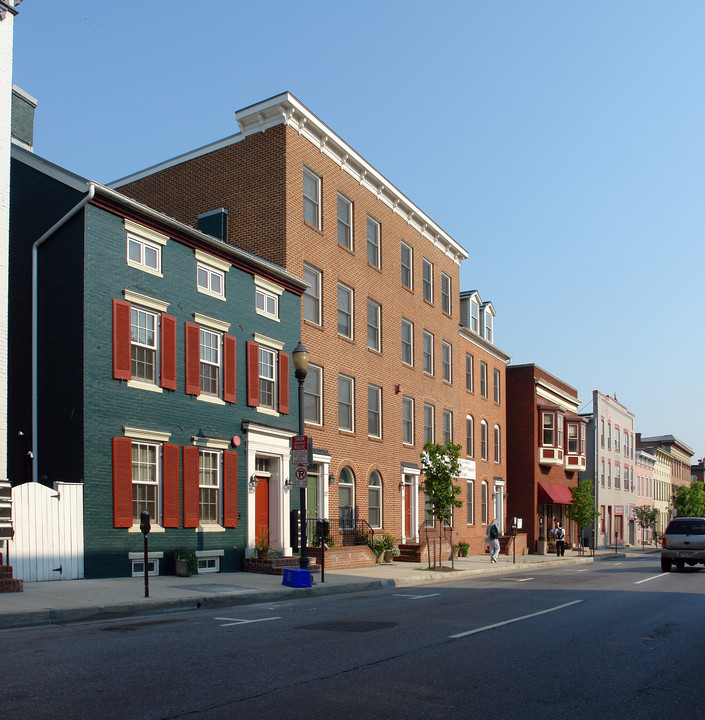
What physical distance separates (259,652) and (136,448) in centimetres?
1062

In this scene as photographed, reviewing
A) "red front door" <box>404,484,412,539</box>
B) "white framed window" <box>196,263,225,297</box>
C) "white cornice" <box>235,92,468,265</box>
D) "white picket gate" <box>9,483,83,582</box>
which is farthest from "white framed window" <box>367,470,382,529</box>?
"white picket gate" <box>9,483,83,582</box>

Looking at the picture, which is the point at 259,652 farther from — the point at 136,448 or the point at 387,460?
the point at 387,460

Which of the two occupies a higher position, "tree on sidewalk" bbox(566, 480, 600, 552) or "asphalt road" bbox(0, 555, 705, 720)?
"asphalt road" bbox(0, 555, 705, 720)

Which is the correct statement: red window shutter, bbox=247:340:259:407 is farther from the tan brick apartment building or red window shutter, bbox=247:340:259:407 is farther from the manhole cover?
the manhole cover

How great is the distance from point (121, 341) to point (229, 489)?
5.19 meters

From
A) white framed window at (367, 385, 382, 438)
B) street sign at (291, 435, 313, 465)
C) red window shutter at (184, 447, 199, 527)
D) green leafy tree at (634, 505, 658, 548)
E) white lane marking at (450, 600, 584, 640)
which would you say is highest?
white framed window at (367, 385, 382, 438)

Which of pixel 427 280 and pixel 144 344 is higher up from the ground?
pixel 427 280

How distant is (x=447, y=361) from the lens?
126 feet

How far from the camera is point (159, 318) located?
19969 millimetres

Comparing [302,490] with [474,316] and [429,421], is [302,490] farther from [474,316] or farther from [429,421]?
[474,316]

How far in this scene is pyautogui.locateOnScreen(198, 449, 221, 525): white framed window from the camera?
20.9 m

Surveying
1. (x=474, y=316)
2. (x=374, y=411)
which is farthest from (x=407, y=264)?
(x=474, y=316)

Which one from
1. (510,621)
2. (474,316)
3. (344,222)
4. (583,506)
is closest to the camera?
(510,621)

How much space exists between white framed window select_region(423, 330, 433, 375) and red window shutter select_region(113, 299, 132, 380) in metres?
19.0
